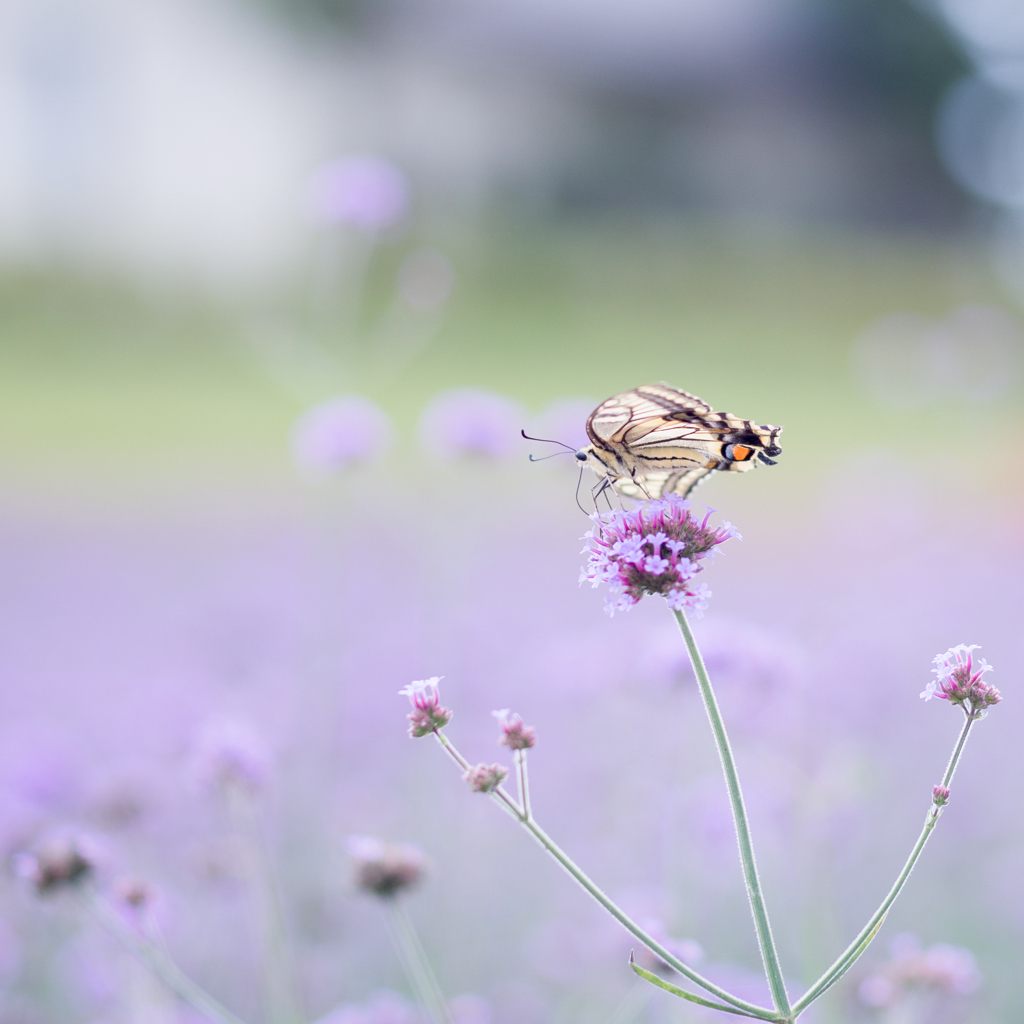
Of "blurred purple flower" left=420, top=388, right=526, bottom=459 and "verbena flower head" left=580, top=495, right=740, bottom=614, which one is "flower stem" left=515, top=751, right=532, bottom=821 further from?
"blurred purple flower" left=420, top=388, right=526, bottom=459

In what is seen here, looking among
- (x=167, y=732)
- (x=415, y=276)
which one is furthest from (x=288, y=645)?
(x=415, y=276)

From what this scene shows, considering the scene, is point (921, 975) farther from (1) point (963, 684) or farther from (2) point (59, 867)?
(2) point (59, 867)

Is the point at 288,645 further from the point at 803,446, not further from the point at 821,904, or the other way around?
the point at 803,446

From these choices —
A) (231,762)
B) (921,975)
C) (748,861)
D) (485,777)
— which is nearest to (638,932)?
(748,861)

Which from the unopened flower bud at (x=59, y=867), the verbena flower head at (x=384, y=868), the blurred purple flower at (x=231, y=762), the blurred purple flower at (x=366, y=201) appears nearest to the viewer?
the verbena flower head at (x=384, y=868)

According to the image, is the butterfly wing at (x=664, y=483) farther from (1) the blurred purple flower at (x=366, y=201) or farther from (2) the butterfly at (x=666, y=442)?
(1) the blurred purple flower at (x=366, y=201)

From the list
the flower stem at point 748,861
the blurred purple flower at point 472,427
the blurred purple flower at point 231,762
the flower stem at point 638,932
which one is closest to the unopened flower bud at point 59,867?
the blurred purple flower at point 231,762
